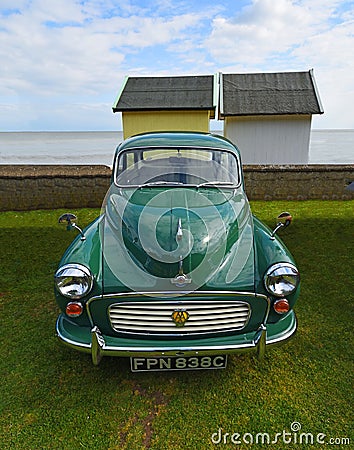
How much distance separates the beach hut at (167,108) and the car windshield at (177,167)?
9.41 meters

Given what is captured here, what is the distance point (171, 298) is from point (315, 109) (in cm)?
1227

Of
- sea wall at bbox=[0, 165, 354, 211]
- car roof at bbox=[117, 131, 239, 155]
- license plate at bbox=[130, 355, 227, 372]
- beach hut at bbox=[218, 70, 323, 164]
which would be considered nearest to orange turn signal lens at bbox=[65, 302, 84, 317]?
license plate at bbox=[130, 355, 227, 372]

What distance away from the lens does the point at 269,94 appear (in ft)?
44.5

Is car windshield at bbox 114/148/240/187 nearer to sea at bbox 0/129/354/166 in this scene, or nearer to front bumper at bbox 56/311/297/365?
front bumper at bbox 56/311/297/365

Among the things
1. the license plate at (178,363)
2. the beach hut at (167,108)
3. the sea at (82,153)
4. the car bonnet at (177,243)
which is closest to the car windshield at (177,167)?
the car bonnet at (177,243)

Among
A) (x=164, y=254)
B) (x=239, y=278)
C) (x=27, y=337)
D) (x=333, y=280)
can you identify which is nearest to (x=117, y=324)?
(x=164, y=254)

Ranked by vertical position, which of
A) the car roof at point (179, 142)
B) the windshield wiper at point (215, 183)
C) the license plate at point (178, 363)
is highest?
the car roof at point (179, 142)

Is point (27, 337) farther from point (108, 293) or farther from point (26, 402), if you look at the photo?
point (108, 293)

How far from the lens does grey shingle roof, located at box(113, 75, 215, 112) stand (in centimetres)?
1280

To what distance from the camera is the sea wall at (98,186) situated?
29.0ft

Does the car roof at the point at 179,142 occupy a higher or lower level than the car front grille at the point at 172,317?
higher

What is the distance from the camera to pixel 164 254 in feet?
8.54

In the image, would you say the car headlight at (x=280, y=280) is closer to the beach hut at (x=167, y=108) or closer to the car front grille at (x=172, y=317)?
the car front grille at (x=172, y=317)

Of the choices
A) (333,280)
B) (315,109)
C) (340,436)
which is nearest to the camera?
(340,436)
